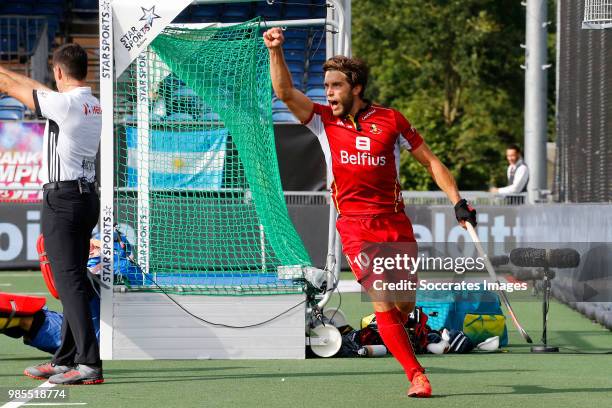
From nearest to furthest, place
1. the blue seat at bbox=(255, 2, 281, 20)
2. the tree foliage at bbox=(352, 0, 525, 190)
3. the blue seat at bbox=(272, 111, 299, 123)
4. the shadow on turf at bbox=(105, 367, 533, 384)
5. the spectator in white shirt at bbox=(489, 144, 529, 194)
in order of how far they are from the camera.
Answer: the shadow on turf at bbox=(105, 367, 533, 384) → the spectator in white shirt at bbox=(489, 144, 529, 194) → the blue seat at bbox=(272, 111, 299, 123) → the blue seat at bbox=(255, 2, 281, 20) → the tree foliage at bbox=(352, 0, 525, 190)

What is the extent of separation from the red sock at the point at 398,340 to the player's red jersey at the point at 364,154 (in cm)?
67

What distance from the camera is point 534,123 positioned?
2086 centimetres

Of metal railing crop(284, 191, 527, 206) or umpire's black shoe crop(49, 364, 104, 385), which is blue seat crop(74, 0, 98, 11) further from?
umpire's black shoe crop(49, 364, 104, 385)

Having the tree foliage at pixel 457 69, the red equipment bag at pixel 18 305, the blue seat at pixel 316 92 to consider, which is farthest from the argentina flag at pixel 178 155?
the tree foliage at pixel 457 69

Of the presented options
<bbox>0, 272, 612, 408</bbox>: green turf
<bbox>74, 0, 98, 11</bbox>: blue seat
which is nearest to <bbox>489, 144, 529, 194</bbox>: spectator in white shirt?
<bbox>0, 272, 612, 408</bbox>: green turf

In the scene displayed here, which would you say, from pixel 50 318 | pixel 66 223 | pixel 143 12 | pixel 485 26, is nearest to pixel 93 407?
pixel 66 223

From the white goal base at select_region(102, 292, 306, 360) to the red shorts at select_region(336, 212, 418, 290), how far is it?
6.27 feet

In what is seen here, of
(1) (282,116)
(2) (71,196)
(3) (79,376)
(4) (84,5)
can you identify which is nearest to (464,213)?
(2) (71,196)

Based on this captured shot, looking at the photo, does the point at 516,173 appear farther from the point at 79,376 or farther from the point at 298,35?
the point at 79,376

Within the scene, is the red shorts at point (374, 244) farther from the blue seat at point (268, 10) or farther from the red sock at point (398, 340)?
the blue seat at point (268, 10)

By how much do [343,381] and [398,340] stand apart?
2.90 ft

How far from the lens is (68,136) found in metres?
8.37

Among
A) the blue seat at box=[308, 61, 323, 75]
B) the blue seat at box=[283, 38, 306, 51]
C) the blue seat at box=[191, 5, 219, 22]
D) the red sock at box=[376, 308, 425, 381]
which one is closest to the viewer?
the red sock at box=[376, 308, 425, 381]

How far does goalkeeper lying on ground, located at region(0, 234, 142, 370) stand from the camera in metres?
9.43
